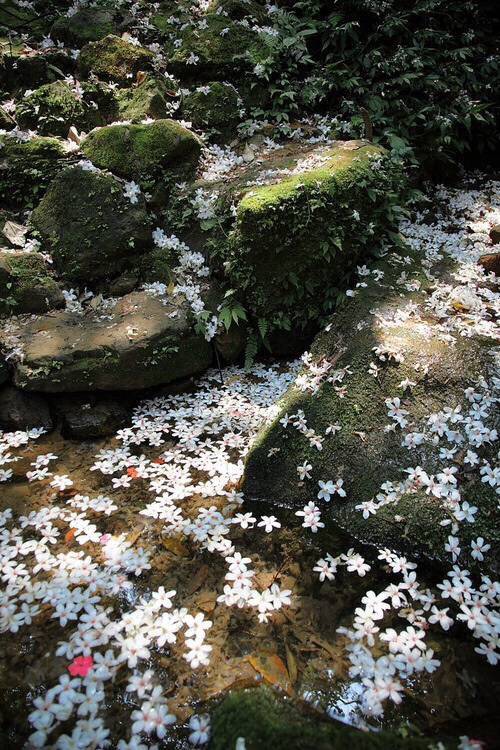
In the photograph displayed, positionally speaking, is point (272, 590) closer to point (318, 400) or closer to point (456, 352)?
point (318, 400)

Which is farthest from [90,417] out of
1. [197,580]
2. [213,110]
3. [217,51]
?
[217,51]

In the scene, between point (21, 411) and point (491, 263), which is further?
point (491, 263)

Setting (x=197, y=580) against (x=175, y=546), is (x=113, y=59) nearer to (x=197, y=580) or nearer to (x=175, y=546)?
(x=175, y=546)

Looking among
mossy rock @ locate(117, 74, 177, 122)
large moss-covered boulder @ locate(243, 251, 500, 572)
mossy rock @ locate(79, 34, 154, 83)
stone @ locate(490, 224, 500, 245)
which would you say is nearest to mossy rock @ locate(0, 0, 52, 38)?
mossy rock @ locate(79, 34, 154, 83)

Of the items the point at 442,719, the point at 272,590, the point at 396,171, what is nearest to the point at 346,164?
the point at 396,171

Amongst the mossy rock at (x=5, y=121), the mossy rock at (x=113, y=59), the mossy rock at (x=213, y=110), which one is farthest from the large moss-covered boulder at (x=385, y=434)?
the mossy rock at (x=113, y=59)

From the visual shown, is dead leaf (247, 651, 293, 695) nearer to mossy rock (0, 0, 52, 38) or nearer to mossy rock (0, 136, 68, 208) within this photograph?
mossy rock (0, 136, 68, 208)
